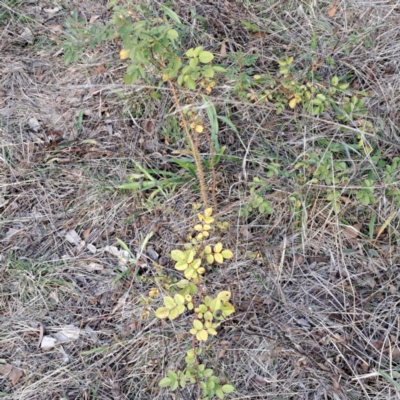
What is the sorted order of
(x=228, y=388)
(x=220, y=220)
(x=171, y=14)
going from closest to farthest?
(x=228, y=388), (x=220, y=220), (x=171, y=14)

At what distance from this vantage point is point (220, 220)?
84.7 inches

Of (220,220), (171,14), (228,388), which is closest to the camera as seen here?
(228,388)

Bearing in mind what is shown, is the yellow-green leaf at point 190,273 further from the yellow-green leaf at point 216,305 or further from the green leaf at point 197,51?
the green leaf at point 197,51

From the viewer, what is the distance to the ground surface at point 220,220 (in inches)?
72.7

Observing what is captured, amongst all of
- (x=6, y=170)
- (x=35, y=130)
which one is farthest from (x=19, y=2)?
(x=6, y=170)

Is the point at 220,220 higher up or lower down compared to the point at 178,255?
lower down

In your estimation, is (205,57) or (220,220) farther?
(220,220)

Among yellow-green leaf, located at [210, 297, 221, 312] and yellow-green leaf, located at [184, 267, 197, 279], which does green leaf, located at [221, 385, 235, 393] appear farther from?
yellow-green leaf, located at [184, 267, 197, 279]

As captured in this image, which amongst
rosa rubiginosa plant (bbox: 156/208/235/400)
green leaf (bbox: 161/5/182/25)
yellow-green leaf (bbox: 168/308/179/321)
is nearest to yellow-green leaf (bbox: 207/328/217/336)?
rosa rubiginosa plant (bbox: 156/208/235/400)

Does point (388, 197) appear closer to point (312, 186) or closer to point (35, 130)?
point (312, 186)

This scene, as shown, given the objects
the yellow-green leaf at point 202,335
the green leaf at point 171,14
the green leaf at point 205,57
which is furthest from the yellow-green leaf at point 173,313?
the green leaf at point 171,14

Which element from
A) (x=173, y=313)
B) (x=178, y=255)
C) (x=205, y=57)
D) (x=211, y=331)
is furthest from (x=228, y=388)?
(x=205, y=57)

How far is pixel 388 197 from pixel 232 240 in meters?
0.68

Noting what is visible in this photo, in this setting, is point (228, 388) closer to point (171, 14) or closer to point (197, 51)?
point (197, 51)
